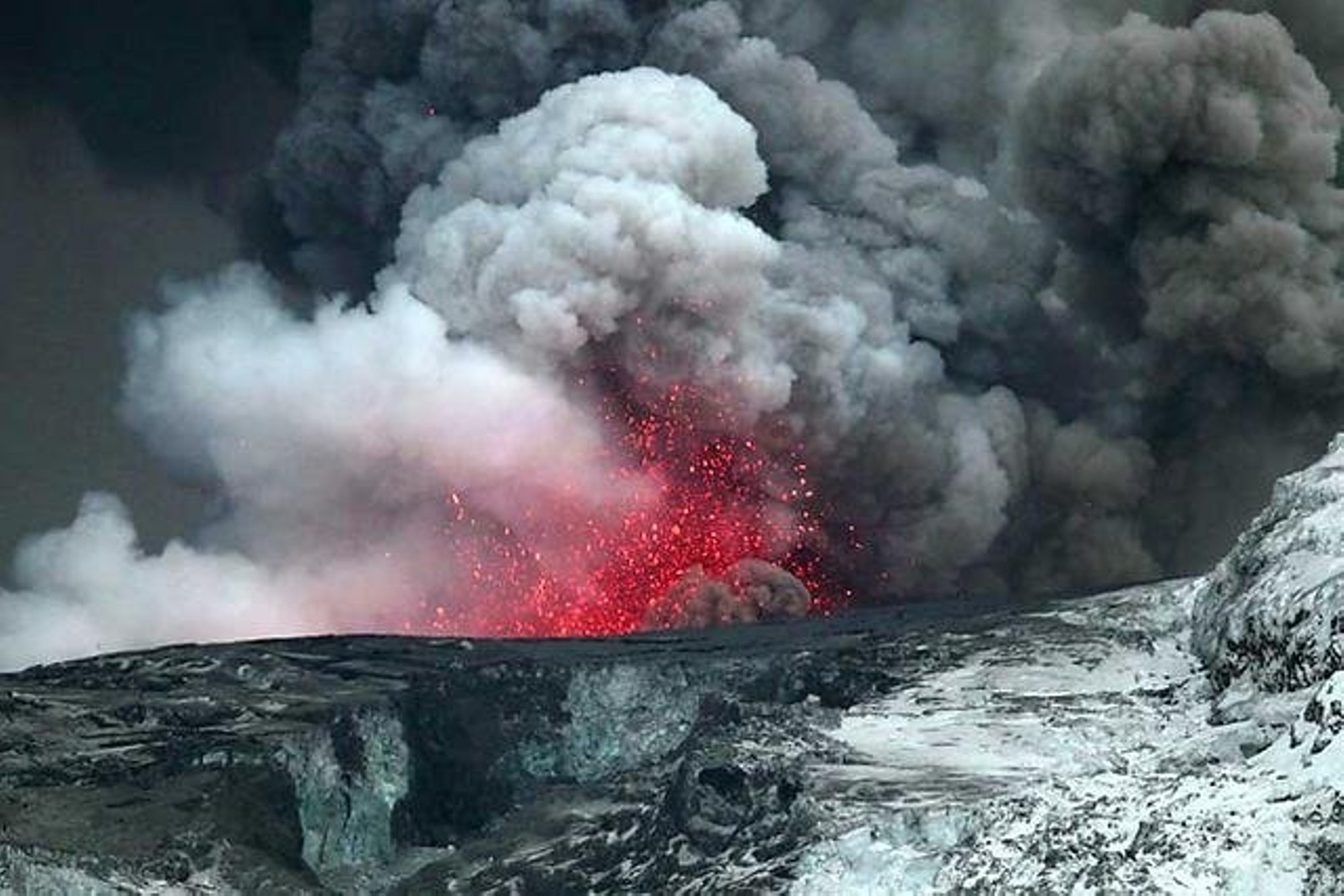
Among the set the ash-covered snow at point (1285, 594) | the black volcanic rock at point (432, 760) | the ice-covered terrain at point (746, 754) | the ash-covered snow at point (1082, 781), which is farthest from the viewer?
the black volcanic rock at point (432, 760)

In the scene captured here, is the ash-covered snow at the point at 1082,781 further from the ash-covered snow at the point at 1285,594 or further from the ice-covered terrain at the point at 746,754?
the ash-covered snow at the point at 1285,594

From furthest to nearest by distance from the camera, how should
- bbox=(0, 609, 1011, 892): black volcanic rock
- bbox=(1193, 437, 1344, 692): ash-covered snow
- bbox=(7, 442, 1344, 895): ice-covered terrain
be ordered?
1. bbox=(0, 609, 1011, 892): black volcanic rock
2. bbox=(1193, 437, 1344, 692): ash-covered snow
3. bbox=(7, 442, 1344, 895): ice-covered terrain

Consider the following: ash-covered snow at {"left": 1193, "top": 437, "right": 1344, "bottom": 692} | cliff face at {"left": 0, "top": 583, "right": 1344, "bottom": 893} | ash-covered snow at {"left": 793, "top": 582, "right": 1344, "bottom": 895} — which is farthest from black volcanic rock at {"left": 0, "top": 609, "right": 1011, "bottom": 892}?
ash-covered snow at {"left": 1193, "top": 437, "right": 1344, "bottom": 692}

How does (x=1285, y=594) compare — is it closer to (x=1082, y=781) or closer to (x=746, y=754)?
(x=1082, y=781)

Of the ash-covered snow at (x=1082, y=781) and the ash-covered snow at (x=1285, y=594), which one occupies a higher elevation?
the ash-covered snow at (x=1285, y=594)

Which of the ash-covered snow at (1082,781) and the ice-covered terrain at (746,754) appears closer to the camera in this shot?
the ash-covered snow at (1082,781)

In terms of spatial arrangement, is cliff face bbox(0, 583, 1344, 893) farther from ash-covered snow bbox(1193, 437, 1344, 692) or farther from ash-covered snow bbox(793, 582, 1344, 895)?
ash-covered snow bbox(1193, 437, 1344, 692)

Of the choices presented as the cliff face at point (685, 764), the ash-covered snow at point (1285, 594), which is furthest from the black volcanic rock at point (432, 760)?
the ash-covered snow at point (1285, 594)

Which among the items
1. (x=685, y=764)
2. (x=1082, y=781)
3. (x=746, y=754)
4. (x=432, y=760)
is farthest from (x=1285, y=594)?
(x=432, y=760)
